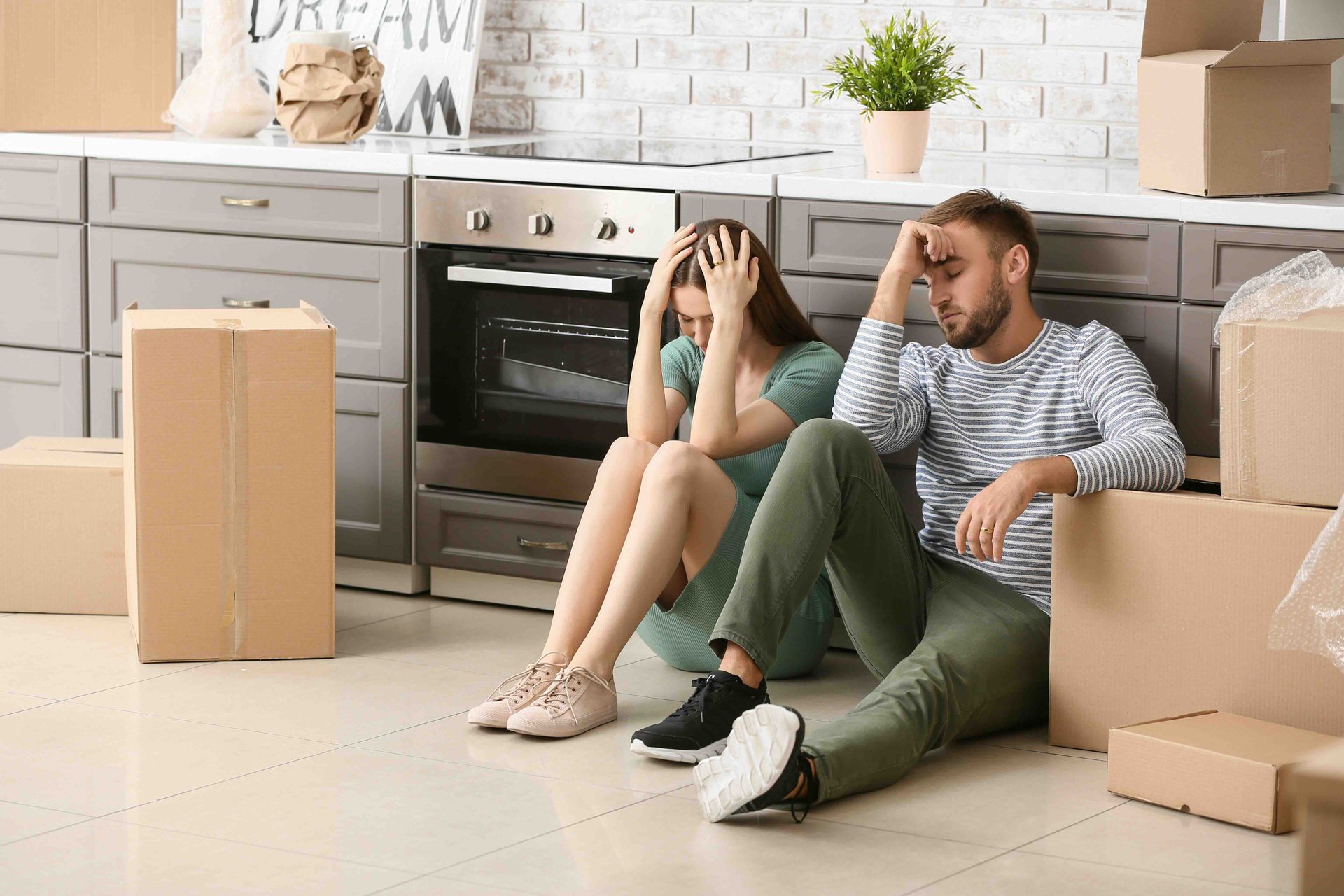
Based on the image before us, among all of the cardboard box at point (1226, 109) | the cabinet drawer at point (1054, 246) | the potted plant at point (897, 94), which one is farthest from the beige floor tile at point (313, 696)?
the cardboard box at point (1226, 109)

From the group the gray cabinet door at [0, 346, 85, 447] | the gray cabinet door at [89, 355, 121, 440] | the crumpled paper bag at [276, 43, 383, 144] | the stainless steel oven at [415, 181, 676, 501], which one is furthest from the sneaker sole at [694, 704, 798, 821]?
the gray cabinet door at [0, 346, 85, 447]

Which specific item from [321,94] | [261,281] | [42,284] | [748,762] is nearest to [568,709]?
[748,762]

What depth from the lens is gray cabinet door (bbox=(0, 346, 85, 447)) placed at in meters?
3.79

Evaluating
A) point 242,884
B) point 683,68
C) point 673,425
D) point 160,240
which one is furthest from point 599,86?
point 242,884

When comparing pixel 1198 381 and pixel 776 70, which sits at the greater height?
pixel 776 70

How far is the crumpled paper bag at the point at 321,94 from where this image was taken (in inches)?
142

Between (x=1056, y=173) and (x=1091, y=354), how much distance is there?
1.93 feet

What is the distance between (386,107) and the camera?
4.03 meters

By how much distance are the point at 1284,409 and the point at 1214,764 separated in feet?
1.57

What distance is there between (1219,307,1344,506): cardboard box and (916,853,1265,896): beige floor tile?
0.58 meters

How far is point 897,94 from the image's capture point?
3066 mm

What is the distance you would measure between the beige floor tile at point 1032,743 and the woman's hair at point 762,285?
0.74 metres

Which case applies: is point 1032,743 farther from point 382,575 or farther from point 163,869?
point 382,575

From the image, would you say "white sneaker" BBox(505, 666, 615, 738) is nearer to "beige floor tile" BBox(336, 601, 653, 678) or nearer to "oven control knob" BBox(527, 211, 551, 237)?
"beige floor tile" BBox(336, 601, 653, 678)
